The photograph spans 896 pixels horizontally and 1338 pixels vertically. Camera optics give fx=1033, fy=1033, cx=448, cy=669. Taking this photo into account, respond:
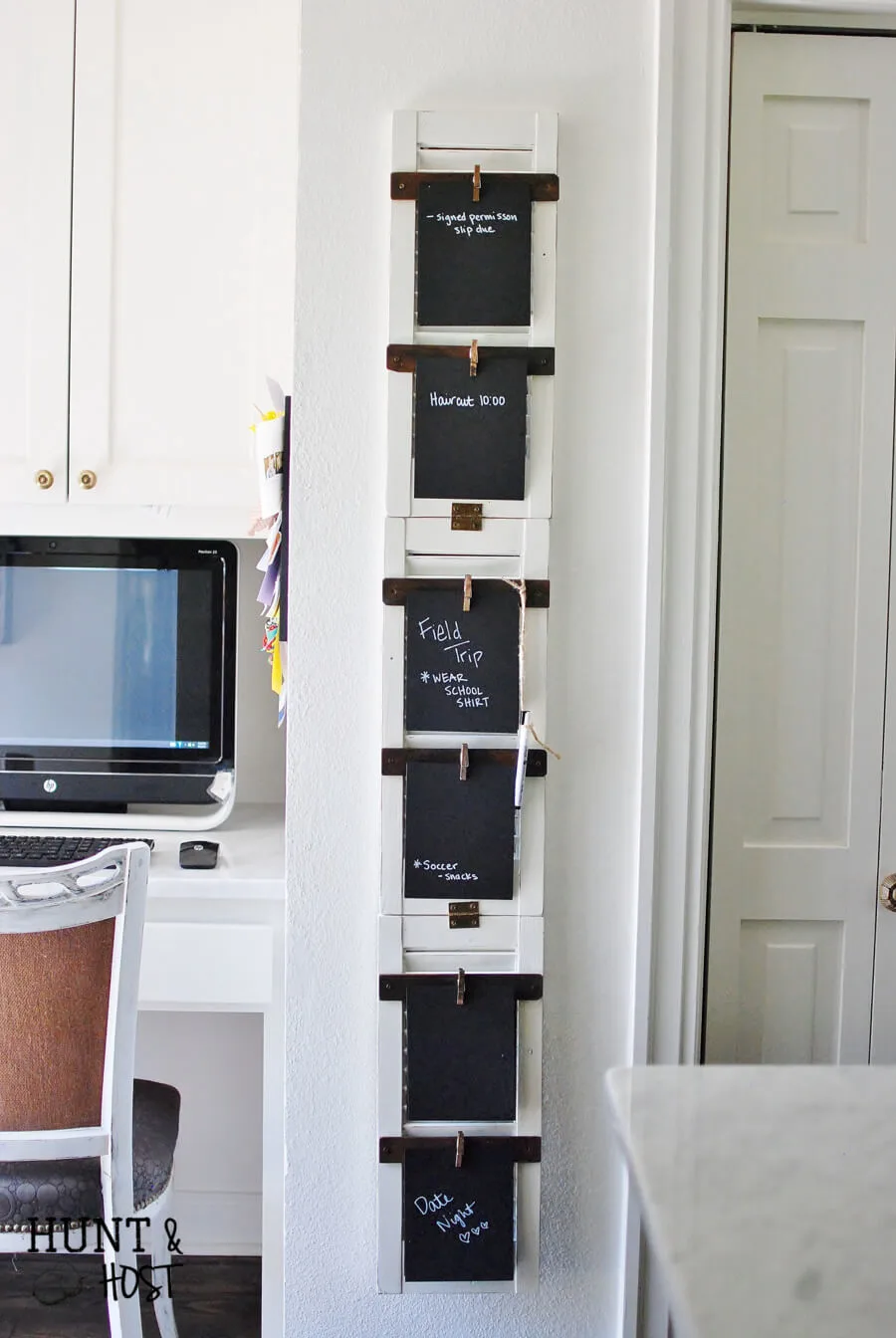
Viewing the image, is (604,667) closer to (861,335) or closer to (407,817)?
(407,817)

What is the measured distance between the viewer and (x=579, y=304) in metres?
1.43

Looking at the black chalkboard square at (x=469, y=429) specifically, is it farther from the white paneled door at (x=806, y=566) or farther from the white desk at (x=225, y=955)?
the white desk at (x=225, y=955)

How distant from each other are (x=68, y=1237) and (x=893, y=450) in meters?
1.56

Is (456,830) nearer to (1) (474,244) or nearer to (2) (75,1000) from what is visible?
(2) (75,1000)

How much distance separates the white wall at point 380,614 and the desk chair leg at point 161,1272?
0.18 meters

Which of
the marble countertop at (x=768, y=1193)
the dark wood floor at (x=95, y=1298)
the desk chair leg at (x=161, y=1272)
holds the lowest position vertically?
the dark wood floor at (x=95, y=1298)

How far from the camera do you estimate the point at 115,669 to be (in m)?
1.85

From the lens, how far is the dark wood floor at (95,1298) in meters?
1.79

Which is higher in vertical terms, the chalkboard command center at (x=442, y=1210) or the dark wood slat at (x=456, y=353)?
the dark wood slat at (x=456, y=353)

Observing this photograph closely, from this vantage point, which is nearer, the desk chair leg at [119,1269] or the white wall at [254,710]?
the desk chair leg at [119,1269]

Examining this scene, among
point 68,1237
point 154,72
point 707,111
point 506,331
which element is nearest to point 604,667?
point 506,331

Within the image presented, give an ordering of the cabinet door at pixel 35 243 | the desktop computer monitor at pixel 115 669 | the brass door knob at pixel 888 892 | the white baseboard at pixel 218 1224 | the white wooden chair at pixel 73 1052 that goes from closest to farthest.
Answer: the white wooden chair at pixel 73 1052, the brass door knob at pixel 888 892, the cabinet door at pixel 35 243, the desktop computer monitor at pixel 115 669, the white baseboard at pixel 218 1224

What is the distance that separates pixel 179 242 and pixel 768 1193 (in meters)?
1.63

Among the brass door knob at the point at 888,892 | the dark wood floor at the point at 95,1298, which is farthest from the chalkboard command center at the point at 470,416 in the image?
the dark wood floor at the point at 95,1298
